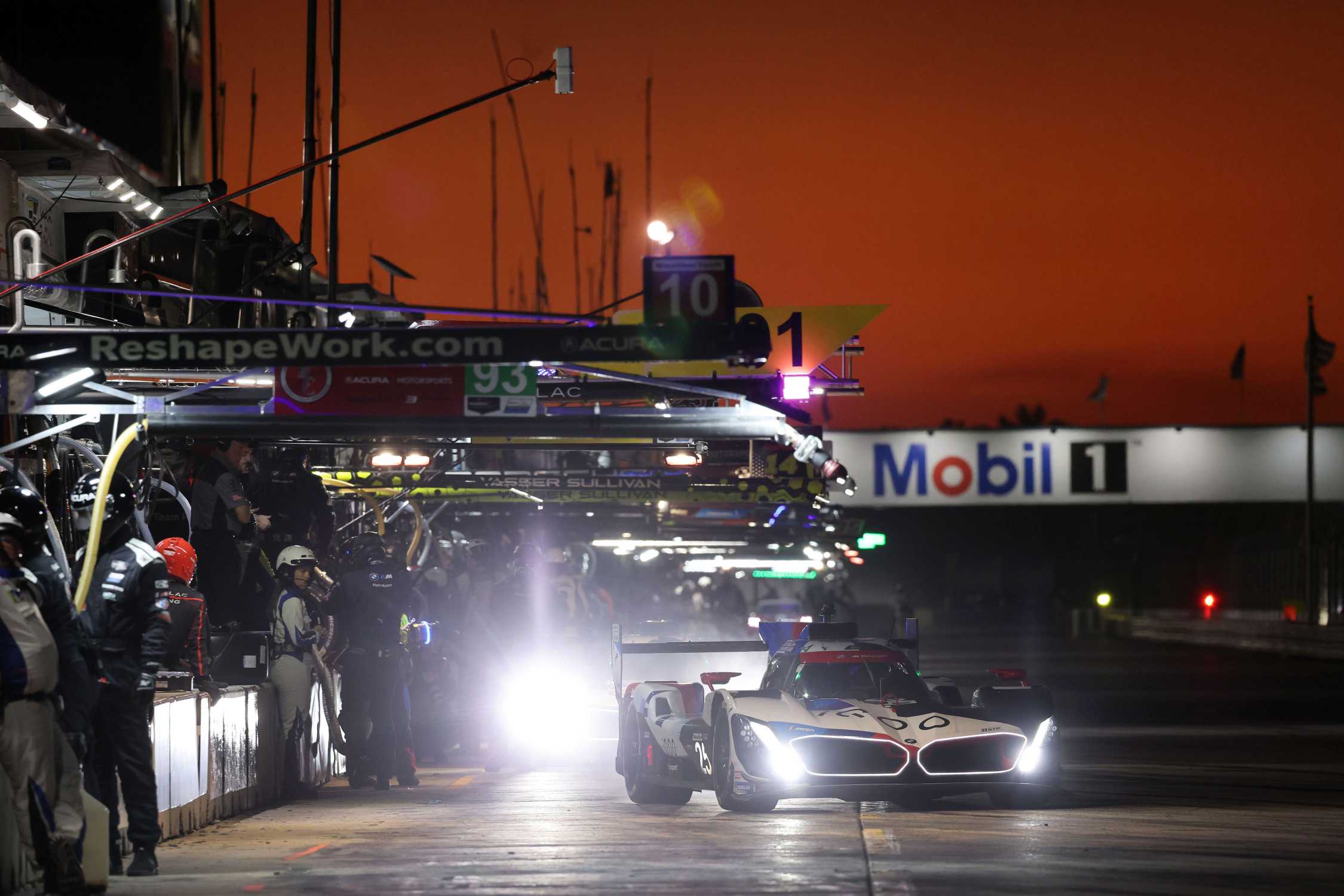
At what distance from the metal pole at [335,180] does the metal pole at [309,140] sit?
238 mm

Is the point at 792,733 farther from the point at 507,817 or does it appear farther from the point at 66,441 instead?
the point at 66,441

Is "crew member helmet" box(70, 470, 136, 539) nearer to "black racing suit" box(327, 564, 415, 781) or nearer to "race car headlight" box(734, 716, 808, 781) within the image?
"race car headlight" box(734, 716, 808, 781)

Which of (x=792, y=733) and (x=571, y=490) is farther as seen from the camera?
(x=571, y=490)

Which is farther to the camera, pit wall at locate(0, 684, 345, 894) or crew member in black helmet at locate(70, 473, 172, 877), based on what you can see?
pit wall at locate(0, 684, 345, 894)

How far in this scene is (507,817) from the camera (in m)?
13.1

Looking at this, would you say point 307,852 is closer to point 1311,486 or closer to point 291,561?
point 291,561

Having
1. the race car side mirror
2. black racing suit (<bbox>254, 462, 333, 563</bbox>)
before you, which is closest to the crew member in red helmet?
the race car side mirror

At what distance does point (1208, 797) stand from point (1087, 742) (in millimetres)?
6609

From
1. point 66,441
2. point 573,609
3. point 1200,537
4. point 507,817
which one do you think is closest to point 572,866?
point 507,817

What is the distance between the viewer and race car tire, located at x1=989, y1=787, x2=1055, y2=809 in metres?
13.5

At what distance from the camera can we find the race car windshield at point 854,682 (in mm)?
14094

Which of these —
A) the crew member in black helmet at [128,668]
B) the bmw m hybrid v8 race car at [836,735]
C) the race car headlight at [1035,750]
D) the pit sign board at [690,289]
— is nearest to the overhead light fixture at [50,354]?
the crew member in black helmet at [128,668]

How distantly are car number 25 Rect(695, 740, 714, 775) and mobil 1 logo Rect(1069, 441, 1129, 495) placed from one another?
43.4 meters

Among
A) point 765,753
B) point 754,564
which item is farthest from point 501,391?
point 754,564
